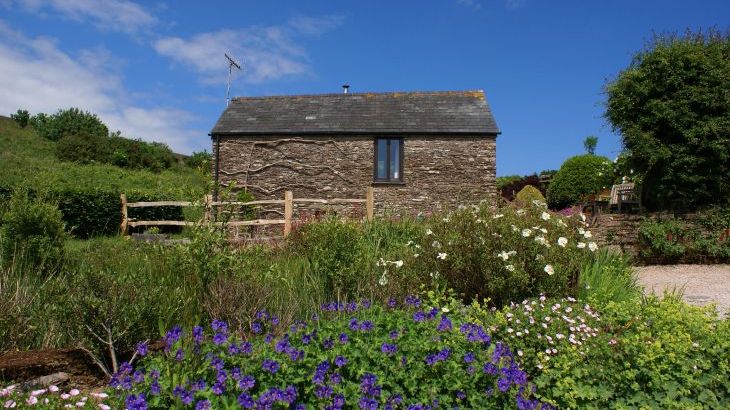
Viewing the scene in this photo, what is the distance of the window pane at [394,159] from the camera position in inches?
655

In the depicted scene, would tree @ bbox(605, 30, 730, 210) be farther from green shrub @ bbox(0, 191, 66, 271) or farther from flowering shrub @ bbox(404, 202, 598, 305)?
green shrub @ bbox(0, 191, 66, 271)

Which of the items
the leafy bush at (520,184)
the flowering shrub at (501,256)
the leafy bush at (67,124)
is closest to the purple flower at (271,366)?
the flowering shrub at (501,256)

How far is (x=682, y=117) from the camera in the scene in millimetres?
9859

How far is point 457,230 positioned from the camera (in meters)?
5.39

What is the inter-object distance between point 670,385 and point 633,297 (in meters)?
2.47

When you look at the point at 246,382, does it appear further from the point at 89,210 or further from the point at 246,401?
the point at 89,210

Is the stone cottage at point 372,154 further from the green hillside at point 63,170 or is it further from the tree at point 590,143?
the tree at point 590,143

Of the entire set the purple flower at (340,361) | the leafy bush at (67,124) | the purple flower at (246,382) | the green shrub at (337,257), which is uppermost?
the leafy bush at (67,124)

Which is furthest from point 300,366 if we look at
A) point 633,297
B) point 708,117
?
point 708,117

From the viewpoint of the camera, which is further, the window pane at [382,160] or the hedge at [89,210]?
the window pane at [382,160]

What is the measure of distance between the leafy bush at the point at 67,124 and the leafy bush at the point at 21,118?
0.51 metres

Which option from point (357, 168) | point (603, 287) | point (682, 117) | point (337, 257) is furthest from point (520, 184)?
point (337, 257)

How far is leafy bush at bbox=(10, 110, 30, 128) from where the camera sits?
33.2 metres

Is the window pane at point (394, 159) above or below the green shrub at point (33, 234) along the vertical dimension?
above
